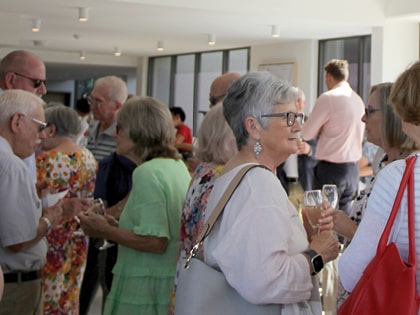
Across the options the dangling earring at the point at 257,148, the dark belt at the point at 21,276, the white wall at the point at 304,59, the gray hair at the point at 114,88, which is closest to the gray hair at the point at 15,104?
the dark belt at the point at 21,276

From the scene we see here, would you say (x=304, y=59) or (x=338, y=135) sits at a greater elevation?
(x=304, y=59)

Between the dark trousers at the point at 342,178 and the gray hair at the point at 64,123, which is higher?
the gray hair at the point at 64,123

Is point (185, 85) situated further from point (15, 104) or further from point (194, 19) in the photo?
point (15, 104)

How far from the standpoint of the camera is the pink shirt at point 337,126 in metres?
6.98

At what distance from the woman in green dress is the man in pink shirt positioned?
371cm

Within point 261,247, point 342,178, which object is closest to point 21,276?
point 261,247

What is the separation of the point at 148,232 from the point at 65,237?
3.45ft

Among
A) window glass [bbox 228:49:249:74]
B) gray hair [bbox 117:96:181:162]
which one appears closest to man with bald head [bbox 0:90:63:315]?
gray hair [bbox 117:96:181:162]

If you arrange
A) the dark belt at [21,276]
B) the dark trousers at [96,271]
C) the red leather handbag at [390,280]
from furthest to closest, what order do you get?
the dark trousers at [96,271] → the dark belt at [21,276] → the red leather handbag at [390,280]

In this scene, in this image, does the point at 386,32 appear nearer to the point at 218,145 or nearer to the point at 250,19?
the point at 250,19

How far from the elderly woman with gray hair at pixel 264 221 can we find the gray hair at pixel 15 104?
1210 millimetres

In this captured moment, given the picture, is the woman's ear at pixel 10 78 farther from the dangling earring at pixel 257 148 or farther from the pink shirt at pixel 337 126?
the pink shirt at pixel 337 126

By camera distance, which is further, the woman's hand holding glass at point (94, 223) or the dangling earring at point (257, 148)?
the woman's hand holding glass at point (94, 223)

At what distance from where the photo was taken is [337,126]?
710 cm
